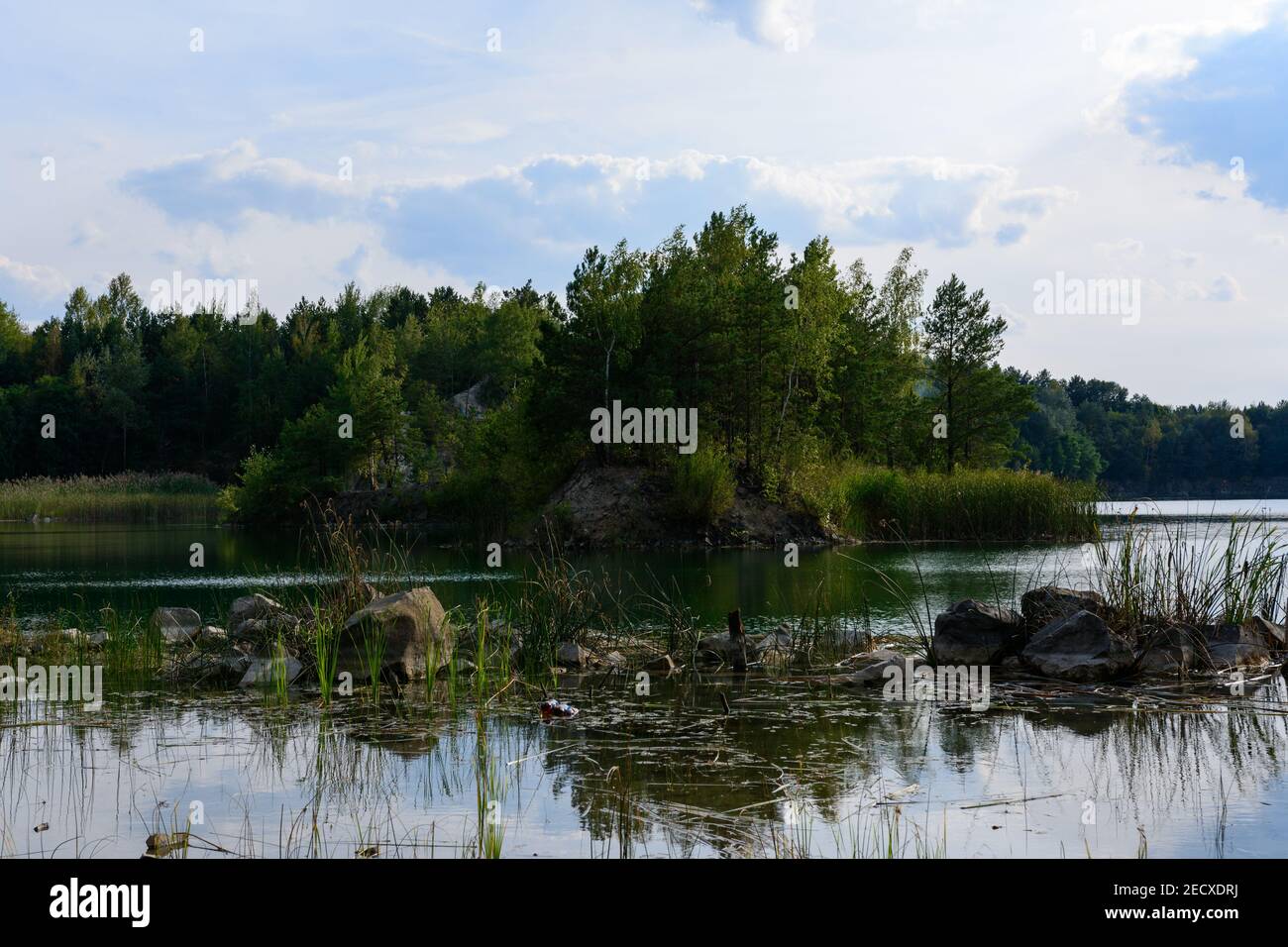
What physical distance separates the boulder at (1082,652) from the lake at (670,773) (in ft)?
1.60

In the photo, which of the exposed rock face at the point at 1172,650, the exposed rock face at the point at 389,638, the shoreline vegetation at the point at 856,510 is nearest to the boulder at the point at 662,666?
the exposed rock face at the point at 389,638

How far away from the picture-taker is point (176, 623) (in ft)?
46.6

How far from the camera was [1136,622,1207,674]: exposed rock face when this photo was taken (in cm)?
1149

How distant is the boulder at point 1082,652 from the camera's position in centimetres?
1125

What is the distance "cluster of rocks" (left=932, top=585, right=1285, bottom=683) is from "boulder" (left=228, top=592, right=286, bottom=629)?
727 centimetres

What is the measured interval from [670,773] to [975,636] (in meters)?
5.45

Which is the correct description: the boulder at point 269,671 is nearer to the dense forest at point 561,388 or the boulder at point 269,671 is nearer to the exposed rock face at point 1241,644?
the exposed rock face at point 1241,644

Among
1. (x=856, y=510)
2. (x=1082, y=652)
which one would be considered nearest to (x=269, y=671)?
(x=1082, y=652)

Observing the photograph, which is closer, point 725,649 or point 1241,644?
point 1241,644

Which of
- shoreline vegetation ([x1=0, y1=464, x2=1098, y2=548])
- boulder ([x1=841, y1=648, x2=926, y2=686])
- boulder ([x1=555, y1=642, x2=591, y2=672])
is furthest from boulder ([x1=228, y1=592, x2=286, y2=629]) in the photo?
shoreline vegetation ([x1=0, y1=464, x2=1098, y2=548])

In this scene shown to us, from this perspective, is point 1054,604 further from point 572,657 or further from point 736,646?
point 572,657

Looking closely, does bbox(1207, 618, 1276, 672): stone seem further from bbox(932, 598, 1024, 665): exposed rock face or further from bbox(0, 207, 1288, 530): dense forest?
bbox(0, 207, 1288, 530): dense forest

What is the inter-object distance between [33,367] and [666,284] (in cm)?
6753
